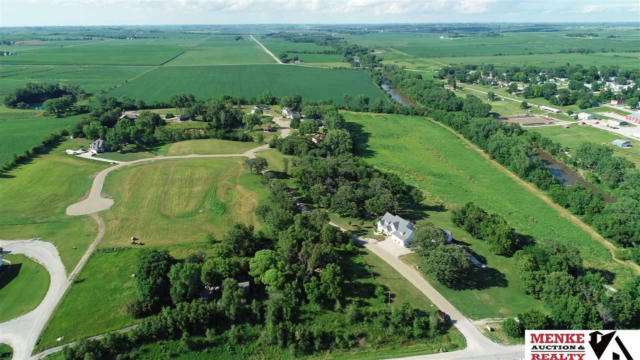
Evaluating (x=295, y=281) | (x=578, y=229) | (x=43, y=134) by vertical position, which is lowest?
(x=578, y=229)

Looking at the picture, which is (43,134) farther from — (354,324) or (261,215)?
(354,324)

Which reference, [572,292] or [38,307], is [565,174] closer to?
[572,292]

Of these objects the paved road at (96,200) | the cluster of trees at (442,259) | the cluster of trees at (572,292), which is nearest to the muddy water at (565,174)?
the cluster of trees at (572,292)

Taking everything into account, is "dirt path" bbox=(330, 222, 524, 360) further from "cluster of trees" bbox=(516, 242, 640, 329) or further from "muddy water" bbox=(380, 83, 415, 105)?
"muddy water" bbox=(380, 83, 415, 105)

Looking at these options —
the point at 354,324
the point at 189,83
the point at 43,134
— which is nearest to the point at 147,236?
the point at 354,324

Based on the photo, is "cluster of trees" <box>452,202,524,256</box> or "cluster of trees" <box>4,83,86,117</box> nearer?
"cluster of trees" <box>452,202,524,256</box>

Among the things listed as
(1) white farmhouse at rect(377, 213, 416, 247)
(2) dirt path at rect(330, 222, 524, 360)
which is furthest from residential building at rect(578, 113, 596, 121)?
(2) dirt path at rect(330, 222, 524, 360)

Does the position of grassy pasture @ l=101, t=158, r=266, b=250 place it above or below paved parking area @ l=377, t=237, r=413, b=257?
above
